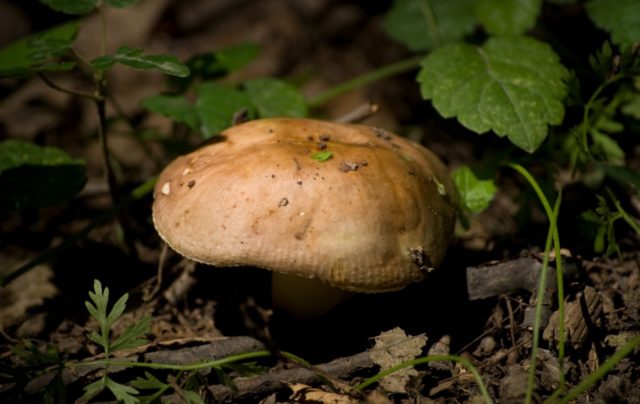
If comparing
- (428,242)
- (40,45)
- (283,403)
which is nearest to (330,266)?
(428,242)

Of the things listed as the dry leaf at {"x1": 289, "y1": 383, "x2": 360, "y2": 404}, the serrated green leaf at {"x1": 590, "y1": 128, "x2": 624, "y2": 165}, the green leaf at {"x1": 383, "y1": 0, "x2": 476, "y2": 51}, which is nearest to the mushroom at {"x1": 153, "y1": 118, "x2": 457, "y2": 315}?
the dry leaf at {"x1": 289, "y1": 383, "x2": 360, "y2": 404}

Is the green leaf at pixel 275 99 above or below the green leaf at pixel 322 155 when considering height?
below

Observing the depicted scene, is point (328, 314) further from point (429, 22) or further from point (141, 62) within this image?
point (429, 22)

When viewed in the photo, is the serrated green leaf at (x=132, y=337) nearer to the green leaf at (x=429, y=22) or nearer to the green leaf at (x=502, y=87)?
the green leaf at (x=502, y=87)

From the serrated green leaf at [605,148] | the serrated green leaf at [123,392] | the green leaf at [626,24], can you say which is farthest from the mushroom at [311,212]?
the green leaf at [626,24]

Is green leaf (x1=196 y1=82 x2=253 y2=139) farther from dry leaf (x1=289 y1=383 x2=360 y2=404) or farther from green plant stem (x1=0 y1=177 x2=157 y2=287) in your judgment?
dry leaf (x1=289 y1=383 x2=360 y2=404)

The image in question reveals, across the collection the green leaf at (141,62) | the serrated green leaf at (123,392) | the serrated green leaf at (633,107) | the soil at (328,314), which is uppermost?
the green leaf at (141,62)

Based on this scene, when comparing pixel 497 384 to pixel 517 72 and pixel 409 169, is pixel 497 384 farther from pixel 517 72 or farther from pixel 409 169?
pixel 517 72
